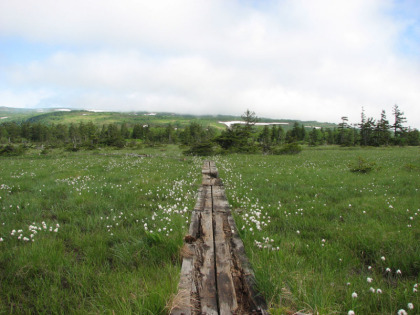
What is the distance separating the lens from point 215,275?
2156 millimetres

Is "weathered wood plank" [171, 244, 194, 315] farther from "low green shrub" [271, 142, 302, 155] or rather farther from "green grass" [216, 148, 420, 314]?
"low green shrub" [271, 142, 302, 155]

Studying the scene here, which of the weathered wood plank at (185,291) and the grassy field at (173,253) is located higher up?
the weathered wood plank at (185,291)

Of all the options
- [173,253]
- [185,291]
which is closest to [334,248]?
[173,253]

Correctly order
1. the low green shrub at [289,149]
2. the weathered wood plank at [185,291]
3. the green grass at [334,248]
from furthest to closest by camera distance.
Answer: the low green shrub at [289,149], the green grass at [334,248], the weathered wood plank at [185,291]

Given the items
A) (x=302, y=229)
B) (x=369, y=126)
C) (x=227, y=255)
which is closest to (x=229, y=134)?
(x=302, y=229)

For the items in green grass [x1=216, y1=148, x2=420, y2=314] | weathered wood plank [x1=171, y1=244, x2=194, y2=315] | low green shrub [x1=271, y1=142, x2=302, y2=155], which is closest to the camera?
weathered wood plank [x1=171, y1=244, x2=194, y2=315]

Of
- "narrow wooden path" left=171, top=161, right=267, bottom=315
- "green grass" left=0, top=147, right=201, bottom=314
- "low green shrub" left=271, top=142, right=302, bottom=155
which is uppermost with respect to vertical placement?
"low green shrub" left=271, top=142, right=302, bottom=155

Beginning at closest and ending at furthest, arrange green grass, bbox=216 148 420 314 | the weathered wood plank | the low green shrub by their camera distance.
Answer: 1. the weathered wood plank
2. green grass, bbox=216 148 420 314
3. the low green shrub

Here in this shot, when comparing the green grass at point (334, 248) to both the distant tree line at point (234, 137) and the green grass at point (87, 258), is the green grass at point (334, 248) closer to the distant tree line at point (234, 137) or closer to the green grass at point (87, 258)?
the green grass at point (87, 258)

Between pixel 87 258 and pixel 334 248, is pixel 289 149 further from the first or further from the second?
pixel 87 258

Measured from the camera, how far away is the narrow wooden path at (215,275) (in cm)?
174

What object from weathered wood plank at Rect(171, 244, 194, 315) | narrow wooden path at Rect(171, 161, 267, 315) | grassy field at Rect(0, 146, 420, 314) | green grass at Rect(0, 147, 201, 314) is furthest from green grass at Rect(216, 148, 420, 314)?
green grass at Rect(0, 147, 201, 314)

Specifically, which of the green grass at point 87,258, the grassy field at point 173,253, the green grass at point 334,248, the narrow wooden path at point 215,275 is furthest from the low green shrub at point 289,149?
the narrow wooden path at point 215,275

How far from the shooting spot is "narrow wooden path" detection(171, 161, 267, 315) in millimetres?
1742
